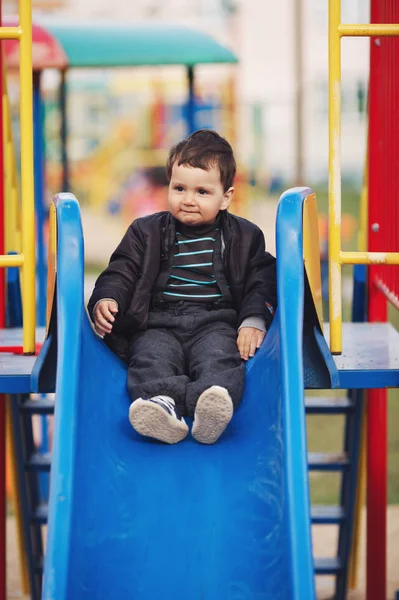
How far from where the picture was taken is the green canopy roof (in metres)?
6.15

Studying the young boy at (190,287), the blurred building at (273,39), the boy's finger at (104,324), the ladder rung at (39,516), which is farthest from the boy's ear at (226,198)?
the blurred building at (273,39)

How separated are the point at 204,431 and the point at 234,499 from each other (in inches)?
8.1

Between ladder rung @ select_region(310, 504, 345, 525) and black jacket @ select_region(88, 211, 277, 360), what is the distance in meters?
1.18

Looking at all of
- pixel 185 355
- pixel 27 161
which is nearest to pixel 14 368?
pixel 185 355

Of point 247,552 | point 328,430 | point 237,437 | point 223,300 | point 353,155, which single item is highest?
point 353,155

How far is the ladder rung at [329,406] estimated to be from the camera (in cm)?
397

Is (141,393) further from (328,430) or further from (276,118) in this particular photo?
(276,118)

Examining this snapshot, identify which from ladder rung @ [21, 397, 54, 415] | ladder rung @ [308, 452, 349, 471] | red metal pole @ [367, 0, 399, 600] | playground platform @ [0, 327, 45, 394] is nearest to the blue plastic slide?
playground platform @ [0, 327, 45, 394]

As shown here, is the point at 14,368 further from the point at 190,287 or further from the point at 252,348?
the point at 252,348

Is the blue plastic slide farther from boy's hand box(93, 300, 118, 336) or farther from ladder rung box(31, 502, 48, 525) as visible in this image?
ladder rung box(31, 502, 48, 525)

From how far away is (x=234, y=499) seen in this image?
103 inches

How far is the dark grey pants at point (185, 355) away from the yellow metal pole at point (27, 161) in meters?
0.36

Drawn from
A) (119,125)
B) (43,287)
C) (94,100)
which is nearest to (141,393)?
(43,287)

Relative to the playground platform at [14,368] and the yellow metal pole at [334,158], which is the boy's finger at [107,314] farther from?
the yellow metal pole at [334,158]
